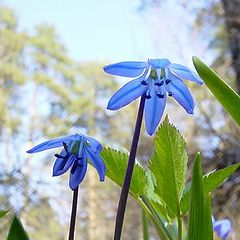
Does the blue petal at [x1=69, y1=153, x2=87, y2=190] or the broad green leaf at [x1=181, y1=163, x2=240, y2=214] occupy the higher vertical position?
the blue petal at [x1=69, y1=153, x2=87, y2=190]

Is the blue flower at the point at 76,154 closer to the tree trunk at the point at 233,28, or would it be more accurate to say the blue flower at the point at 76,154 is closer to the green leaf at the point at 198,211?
the green leaf at the point at 198,211

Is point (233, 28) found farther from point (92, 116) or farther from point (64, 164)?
point (64, 164)

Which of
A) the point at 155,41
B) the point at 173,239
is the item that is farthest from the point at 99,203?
the point at 173,239

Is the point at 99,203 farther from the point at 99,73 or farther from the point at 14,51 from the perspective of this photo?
the point at 99,73

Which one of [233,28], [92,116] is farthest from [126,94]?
[92,116]

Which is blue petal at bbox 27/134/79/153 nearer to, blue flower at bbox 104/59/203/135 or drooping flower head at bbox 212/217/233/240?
blue flower at bbox 104/59/203/135

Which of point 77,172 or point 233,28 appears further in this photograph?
point 233,28

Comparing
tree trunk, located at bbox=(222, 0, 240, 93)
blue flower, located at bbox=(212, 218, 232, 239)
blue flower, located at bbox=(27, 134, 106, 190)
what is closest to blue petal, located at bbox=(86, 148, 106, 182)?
blue flower, located at bbox=(27, 134, 106, 190)

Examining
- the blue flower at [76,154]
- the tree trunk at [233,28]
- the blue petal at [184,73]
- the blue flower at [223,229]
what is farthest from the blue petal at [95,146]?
the tree trunk at [233,28]
